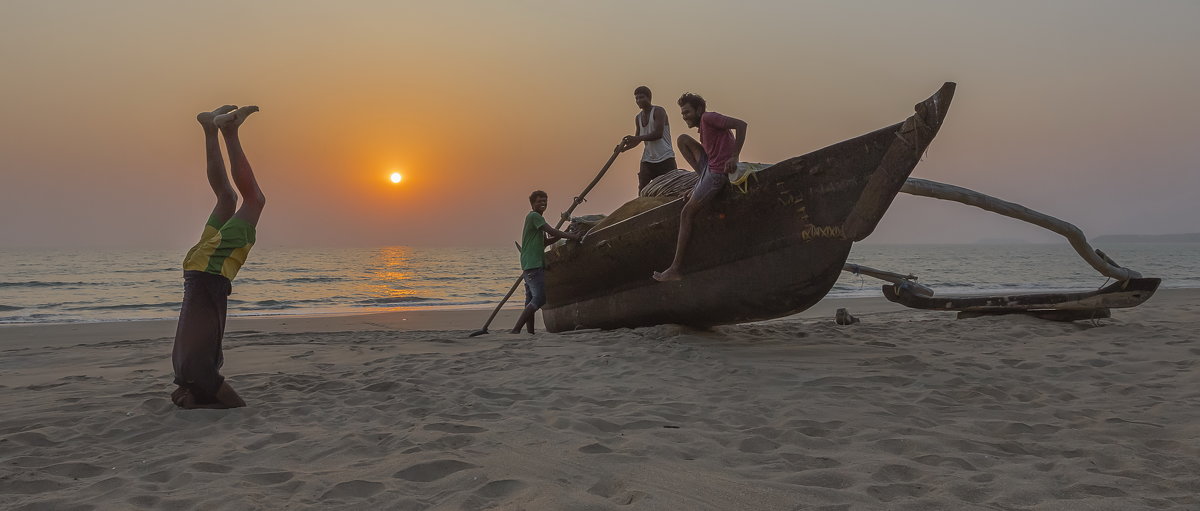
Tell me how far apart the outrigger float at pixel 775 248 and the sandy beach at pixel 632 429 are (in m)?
0.51

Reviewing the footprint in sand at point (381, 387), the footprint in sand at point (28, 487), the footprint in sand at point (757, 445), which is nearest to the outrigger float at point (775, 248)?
the footprint in sand at point (757, 445)

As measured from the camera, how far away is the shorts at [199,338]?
135 inches

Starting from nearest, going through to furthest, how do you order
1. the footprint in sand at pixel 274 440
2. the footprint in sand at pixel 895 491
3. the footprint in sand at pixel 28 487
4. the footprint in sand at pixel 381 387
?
the footprint in sand at pixel 895 491 → the footprint in sand at pixel 28 487 → the footprint in sand at pixel 274 440 → the footprint in sand at pixel 381 387

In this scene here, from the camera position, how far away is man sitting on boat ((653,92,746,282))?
16.0 feet

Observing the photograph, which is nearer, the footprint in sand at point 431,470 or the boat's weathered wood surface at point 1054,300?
the footprint in sand at point 431,470

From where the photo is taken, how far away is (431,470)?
2.50 metres

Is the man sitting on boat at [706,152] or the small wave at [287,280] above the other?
the man sitting on boat at [706,152]

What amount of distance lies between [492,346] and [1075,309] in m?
5.82

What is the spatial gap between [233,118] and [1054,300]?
7.44 m

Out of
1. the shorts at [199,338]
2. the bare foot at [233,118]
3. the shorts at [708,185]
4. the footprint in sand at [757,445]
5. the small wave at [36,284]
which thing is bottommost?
the small wave at [36,284]

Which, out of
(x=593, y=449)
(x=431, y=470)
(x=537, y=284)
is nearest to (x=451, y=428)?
(x=431, y=470)

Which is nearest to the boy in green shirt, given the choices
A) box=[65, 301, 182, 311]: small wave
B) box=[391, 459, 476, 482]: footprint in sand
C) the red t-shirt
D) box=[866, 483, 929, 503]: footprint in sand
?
the red t-shirt

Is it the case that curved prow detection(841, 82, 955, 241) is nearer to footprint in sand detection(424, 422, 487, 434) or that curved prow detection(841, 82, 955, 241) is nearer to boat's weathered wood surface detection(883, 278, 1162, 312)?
boat's weathered wood surface detection(883, 278, 1162, 312)

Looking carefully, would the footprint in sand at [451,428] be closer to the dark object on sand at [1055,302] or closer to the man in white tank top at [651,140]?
the man in white tank top at [651,140]
